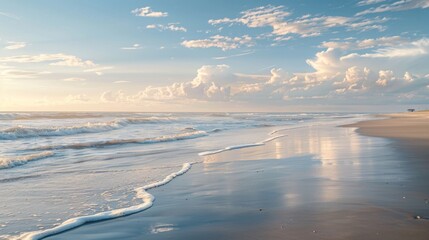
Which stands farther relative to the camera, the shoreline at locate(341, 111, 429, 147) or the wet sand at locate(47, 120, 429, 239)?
the shoreline at locate(341, 111, 429, 147)

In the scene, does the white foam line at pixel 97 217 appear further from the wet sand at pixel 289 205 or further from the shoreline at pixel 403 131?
the shoreline at pixel 403 131

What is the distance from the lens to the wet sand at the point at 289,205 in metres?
5.09

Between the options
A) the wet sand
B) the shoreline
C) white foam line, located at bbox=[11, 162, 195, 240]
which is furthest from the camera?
the shoreline

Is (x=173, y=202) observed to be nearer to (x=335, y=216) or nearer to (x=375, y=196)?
(x=335, y=216)

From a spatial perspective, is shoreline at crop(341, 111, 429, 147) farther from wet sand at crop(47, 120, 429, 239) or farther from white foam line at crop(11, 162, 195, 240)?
white foam line at crop(11, 162, 195, 240)

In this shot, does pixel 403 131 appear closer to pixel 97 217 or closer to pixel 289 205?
pixel 289 205

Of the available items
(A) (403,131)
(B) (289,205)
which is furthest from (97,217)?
(A) (403,131)

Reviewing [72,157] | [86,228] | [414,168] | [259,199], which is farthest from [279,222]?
[72,157]

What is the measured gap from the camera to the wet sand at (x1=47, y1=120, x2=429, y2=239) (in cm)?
509

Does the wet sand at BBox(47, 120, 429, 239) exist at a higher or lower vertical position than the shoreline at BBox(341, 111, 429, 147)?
higher

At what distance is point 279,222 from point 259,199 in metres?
1.58

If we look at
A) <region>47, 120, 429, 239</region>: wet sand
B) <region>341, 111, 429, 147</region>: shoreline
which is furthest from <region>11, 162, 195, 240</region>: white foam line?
<region>341, 111, 429, 147</region>: shoreline

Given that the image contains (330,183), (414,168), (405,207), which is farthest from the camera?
(414,168)

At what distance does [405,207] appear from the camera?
5.93 metres
